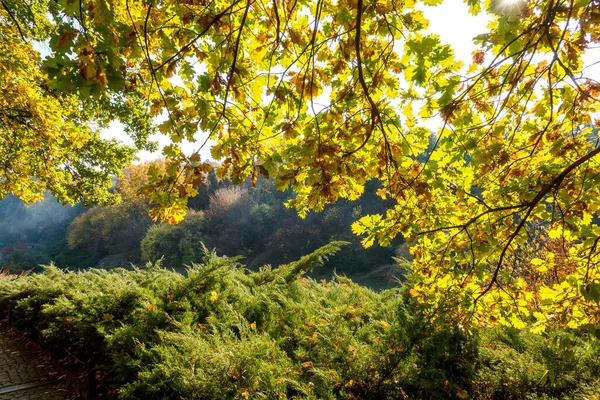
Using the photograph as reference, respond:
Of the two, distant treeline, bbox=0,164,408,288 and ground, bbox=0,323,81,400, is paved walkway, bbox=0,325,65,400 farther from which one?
distant treeline, bbox=0,164,408,288

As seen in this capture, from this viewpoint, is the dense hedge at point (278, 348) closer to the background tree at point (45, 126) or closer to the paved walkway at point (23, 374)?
the paved walkway at point (23, 374)

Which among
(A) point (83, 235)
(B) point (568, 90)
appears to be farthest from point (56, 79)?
(A) point (83, 235)

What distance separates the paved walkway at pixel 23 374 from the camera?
407 centimetres

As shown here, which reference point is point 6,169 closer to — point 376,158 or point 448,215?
point 376,158

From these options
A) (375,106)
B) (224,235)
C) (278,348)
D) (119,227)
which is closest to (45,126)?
(278,348)

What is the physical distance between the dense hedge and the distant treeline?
53.9 ft

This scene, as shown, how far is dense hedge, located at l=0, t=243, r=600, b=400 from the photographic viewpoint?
3023 mm

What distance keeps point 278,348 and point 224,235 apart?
77.2 ft

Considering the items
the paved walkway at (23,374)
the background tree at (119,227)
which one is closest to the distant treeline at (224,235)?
the background tree at (119,227)

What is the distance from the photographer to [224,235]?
86.1ft

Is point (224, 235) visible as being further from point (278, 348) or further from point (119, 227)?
point (278, 348)

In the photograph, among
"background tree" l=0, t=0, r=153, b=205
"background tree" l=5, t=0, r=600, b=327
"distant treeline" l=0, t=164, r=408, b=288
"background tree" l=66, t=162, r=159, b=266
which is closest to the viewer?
"background tree" l=5, t=0, r=600, b=327

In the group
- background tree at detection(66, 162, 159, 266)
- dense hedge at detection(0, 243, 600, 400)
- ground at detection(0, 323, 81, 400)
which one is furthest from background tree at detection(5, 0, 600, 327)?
background tree at detection(66, 162, 159, 266)

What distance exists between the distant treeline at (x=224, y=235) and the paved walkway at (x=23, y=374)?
15876 millimetres
